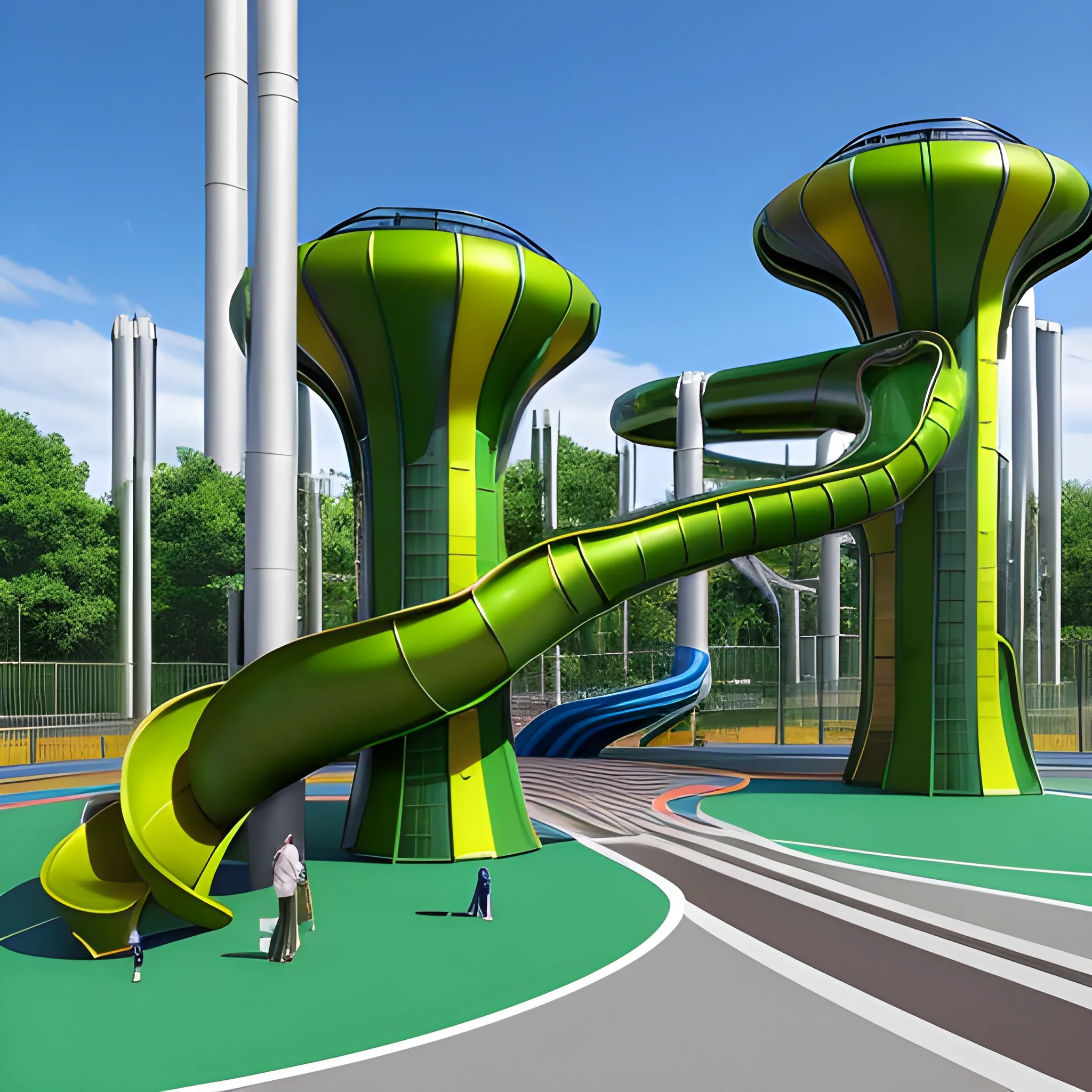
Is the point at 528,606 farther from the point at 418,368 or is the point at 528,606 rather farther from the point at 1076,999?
the point at 1076,999

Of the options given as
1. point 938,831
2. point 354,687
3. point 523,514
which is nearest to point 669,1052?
point 354,687

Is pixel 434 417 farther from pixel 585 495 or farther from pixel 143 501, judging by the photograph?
pixel 585 495

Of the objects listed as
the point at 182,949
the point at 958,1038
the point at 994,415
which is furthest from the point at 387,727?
the point at 994,415

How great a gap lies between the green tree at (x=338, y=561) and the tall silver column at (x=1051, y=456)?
34546mm

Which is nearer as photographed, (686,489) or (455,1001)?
(455,1001)

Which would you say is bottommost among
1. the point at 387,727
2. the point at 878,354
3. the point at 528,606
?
the point at 387,727

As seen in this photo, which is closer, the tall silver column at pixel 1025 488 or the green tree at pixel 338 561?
the tall silver column at pixel 1025 488

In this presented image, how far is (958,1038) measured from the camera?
29.4ft

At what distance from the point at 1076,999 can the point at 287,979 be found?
7236 millimetres

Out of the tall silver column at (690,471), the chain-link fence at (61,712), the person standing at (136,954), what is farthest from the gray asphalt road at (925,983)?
Result: the chain-link fence at (61,712)

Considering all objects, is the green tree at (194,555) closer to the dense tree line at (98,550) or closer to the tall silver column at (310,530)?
the dense tree line at (98,550)

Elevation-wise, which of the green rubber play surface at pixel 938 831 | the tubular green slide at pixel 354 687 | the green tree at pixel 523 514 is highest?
the green tree at pixel 523 514

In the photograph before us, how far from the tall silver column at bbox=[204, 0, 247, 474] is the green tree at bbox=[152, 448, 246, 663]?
449 centimetres

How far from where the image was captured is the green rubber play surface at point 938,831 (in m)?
15.9
